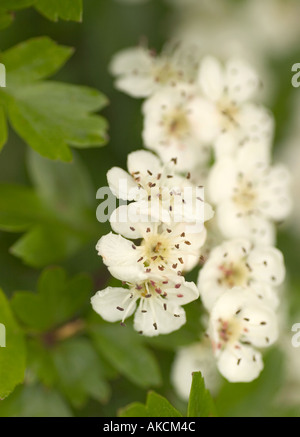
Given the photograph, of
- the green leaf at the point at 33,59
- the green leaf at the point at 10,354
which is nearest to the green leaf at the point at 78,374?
the green leaf at the point at 10,354

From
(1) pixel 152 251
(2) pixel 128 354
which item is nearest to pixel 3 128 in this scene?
(1) pixel 152 251

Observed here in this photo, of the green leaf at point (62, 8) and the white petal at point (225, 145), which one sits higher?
the green leaf at point (62, 8)

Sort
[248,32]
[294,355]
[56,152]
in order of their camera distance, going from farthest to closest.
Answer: [248,32] → [294,355] → [56,152]

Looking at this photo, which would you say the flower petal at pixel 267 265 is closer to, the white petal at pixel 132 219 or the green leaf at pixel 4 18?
the white petal at pixel 132 219

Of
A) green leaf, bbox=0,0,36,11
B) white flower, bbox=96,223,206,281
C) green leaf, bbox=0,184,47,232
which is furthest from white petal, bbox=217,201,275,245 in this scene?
green leaf, bbox=0,0,36,11

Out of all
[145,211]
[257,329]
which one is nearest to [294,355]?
[257,329]
